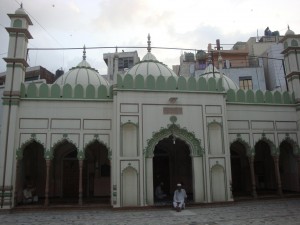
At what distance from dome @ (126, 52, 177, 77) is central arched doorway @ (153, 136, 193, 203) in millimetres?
3380

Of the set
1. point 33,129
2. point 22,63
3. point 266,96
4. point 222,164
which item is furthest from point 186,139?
point 22,63

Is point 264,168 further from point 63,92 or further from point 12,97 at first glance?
point 12,97

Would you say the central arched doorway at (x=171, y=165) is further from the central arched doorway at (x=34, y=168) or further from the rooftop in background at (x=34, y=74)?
the rooftop in background at (x=34, y=74)

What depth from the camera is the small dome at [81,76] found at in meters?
15.9

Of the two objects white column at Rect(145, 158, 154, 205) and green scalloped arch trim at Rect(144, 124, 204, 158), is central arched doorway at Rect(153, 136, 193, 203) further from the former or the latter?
white column at Rect(145, 158, 154, 205)

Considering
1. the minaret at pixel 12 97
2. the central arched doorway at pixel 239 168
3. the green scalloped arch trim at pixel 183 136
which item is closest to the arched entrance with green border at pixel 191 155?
the green scalloped arch trim at pixel 183 136

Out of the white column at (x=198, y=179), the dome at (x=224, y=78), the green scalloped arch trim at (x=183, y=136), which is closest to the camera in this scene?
the white column at (x=198, y=179)

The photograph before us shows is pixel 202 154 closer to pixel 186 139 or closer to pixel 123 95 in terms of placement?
pixel 186 139

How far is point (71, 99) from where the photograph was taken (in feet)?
39.9

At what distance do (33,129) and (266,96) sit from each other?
10.1 meters

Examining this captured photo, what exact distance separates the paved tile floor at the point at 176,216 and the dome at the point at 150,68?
6812 mm

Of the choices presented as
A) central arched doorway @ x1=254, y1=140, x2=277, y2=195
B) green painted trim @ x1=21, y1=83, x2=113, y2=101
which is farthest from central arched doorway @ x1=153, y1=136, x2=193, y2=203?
green painted trim @ x1=21, y1=83, x2=113, y2=101

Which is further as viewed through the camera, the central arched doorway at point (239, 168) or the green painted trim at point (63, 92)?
the central arched doorway at point (239, 168)

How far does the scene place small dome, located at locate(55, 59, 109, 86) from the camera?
15867mm
